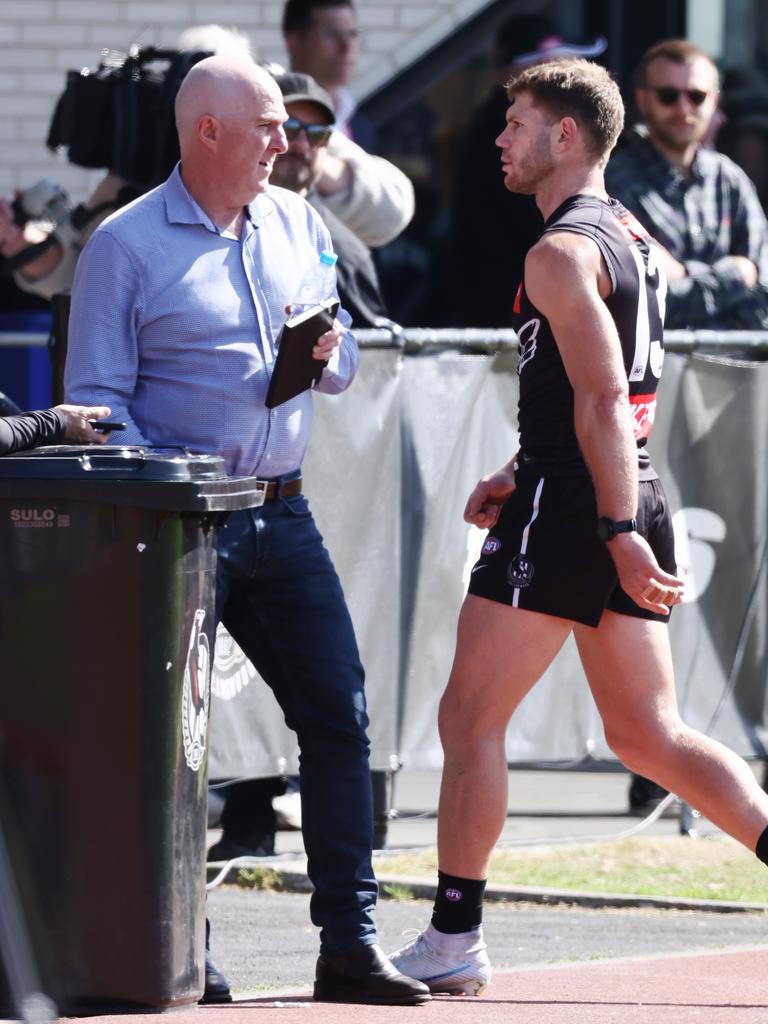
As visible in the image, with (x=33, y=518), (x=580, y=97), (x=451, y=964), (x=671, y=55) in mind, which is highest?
(x=671, y=55)

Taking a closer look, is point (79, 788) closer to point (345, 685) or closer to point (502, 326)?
point (345, 685)

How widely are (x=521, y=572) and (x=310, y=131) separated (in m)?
2.23

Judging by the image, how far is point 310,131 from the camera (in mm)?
6859

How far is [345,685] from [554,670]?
2374mm

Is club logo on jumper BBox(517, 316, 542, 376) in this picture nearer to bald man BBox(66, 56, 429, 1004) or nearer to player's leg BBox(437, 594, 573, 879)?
bald man BBox(66, 56, 429, 1004)

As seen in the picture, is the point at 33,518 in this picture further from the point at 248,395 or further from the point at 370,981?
the point at 370,981

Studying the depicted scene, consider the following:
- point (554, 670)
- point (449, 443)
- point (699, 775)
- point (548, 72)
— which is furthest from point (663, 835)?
point (548, 72)

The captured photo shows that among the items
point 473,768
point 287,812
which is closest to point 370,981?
point 473,768

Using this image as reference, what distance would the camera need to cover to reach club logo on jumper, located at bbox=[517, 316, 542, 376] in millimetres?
5199

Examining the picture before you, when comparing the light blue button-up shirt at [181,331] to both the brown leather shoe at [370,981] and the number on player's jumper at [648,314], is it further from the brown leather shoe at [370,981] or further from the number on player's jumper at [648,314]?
the brown leather shoe at [370,981]

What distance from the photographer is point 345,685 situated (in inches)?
204

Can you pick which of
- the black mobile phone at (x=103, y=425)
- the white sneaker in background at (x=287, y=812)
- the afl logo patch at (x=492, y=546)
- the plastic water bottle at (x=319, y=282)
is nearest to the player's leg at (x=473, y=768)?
the afl logo patch at (x=492, y=546)

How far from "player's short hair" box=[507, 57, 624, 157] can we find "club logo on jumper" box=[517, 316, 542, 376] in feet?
1.49

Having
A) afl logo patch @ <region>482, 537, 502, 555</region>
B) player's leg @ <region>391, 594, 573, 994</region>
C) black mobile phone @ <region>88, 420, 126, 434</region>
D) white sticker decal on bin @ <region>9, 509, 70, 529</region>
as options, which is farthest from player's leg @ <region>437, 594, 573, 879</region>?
white sticker decal on bin @ <region>9, 509, 70, 529</region>
